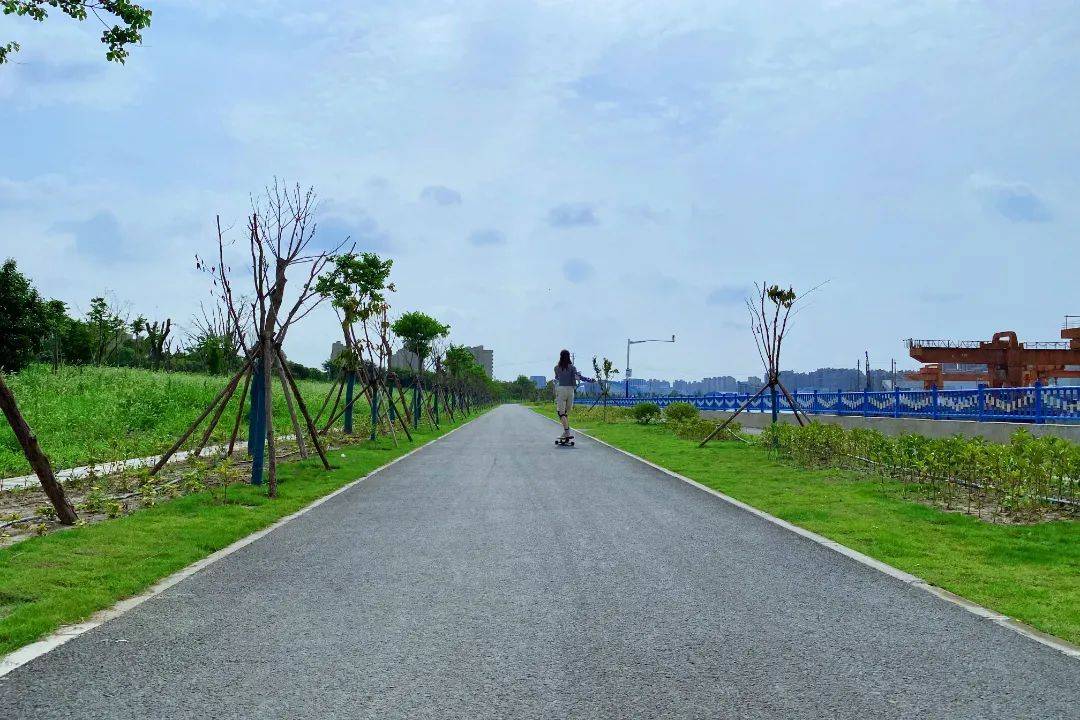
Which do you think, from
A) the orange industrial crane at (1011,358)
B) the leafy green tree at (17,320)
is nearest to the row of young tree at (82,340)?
the leafy green tree at (17,320)

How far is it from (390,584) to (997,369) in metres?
64.9

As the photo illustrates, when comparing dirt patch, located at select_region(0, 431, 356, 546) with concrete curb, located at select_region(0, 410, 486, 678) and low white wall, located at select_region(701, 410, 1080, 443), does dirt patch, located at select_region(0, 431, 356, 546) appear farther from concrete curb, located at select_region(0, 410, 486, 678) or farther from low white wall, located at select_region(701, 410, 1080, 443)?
low white wall, located at select_region(701, 410, 1080, 443)

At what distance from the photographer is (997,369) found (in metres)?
59.8

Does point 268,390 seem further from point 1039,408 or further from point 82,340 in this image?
point 82,340

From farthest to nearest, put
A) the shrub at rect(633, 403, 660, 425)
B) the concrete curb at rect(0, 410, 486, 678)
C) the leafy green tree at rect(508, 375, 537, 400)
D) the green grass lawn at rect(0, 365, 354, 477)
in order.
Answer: the leafy green tree at rect(508, 375, 537, 400) < the shrub at rect(633, 403, 660, 425) < the green grass lawn at rect(0, 365, 354, 477) < the concrete curb at rect(0, 410, 486, 678)

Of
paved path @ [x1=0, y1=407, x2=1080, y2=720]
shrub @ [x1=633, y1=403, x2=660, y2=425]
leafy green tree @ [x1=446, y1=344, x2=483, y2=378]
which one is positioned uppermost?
leafy green tree @ [x1=446, y1=344, x2=483, y2=378]

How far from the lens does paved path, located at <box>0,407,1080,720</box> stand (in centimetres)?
344

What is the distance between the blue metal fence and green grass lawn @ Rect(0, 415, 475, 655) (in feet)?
44.7

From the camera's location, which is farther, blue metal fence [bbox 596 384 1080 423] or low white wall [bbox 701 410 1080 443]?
blue metal fence [bbox 596 384 1080 423]

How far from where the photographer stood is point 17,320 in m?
28.5

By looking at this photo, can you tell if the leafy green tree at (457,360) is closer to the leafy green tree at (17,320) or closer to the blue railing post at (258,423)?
the leafy green tree at (17,320)

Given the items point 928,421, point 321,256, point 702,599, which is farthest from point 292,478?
point 928,421

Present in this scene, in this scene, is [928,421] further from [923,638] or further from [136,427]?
[136,427]

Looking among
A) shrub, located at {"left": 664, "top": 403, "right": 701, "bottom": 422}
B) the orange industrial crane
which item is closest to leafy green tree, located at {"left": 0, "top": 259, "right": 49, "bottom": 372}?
shrub, located at {"left": 664, "top": 403, "right": 701, "bottom": 422}
